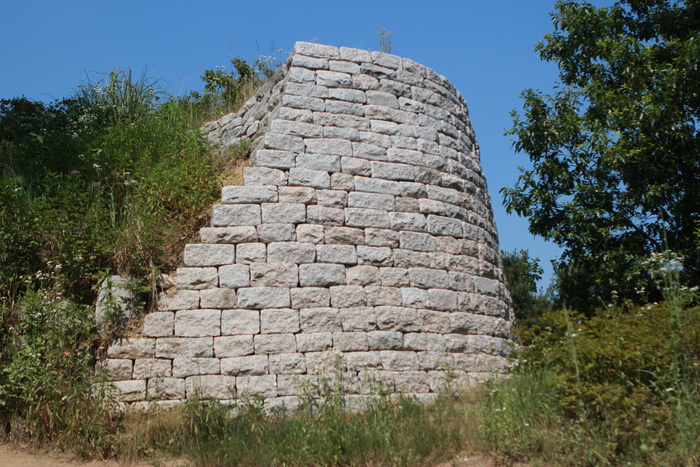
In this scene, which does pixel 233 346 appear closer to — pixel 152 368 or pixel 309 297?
pixel 152 368

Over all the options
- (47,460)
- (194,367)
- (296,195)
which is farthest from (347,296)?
(47,460)

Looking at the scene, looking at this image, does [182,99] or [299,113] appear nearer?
[299,113]

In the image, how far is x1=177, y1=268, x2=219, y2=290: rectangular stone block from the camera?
18.3 feet

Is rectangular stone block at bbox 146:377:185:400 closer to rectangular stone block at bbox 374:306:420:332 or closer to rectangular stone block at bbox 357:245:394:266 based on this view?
rectangular stone block at bbox 374:306:420:332

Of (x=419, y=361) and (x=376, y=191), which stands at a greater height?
(x=376, y=191)

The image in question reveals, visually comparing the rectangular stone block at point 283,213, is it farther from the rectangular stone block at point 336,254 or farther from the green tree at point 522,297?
the green tree at point 522,297

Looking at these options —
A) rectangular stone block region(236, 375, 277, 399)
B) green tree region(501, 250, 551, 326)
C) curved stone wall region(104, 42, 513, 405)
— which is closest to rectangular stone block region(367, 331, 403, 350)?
curved stone wall region(104, 42, 513, 405)

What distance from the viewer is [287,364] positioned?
539 centimetres

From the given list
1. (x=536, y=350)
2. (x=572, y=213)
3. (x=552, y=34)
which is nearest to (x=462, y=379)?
(x=536, y=350)

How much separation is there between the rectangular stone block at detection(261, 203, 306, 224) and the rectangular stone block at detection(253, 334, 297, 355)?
1172mm

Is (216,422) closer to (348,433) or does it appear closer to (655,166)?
(348,433)

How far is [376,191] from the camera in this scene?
6.48 m

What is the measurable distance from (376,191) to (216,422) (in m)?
2.96

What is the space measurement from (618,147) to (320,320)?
5655 mm
